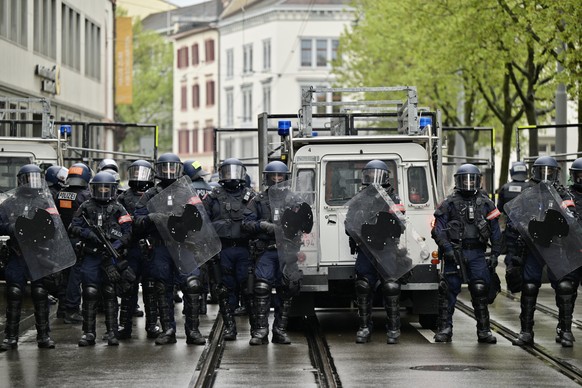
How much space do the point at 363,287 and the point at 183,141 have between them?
278ft

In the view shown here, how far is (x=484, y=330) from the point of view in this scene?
A: 15102mm

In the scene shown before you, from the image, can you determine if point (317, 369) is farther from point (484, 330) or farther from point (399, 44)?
point (399, 44)

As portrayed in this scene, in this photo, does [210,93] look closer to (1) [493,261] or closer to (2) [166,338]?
(2) [166,338]

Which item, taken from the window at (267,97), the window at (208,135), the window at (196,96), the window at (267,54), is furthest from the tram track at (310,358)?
the window at (196,96)

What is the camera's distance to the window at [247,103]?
90500mm

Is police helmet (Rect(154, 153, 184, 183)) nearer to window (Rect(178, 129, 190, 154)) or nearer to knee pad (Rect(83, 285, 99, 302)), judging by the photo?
knee pad (Rect(83, 285, 99, 302))

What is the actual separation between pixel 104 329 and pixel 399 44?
29.6 meters

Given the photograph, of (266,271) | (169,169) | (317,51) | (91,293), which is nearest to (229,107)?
(317,51)

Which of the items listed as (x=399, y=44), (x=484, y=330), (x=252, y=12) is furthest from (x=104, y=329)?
(x=252, y=12)

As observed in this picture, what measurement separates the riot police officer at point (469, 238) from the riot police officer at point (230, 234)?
2.07 m

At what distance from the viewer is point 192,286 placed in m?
15.1

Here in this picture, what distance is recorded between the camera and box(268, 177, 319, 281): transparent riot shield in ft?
49.9

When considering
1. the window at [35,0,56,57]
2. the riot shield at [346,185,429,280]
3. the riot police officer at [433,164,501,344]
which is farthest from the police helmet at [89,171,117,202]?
the window at [35,0,56,57]

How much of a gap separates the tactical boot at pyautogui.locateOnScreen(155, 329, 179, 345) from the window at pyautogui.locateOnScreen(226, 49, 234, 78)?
252 ft
